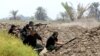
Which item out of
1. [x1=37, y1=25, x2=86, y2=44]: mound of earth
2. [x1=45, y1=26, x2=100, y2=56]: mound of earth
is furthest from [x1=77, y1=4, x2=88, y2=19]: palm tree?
[x1=45, y1=26, x2=100, y2=56]: mound of earth

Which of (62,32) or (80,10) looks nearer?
→ (62,32)

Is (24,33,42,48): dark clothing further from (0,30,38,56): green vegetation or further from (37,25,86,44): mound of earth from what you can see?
(37,25,86,44): mound of earth

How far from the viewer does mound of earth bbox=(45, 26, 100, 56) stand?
15.2m

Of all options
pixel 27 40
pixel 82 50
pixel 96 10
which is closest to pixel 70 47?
pixel 82 50

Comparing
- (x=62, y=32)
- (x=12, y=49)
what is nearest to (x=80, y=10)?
(x=62, y=32)

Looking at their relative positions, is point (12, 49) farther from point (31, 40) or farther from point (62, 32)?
point (62, 32)

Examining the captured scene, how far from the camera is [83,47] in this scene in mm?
15719

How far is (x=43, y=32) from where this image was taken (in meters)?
25.2

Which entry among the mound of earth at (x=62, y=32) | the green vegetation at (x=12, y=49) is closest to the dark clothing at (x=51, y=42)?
the green vegetation at (x=12, y=49)

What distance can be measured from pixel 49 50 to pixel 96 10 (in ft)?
161

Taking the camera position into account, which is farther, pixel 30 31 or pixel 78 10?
pixel 78 10

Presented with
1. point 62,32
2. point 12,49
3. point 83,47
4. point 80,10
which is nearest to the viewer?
Answer: point 12,49

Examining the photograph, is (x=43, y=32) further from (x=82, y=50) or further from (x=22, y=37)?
(x=82, y=50)

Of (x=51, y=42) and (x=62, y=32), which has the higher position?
(x=51, y=42)
